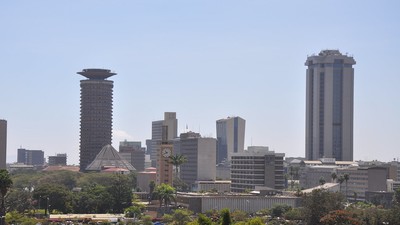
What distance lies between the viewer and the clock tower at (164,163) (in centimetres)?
17662

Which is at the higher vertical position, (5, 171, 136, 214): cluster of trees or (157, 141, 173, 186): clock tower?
(157, 141, 173, 186): clock tower

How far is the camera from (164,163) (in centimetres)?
17825

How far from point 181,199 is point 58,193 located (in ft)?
79.5

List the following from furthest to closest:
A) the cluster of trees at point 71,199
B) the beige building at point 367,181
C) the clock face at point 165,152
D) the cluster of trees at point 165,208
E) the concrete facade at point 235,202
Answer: the beige building at point 367,181, the clock face at point 165,152, the concrete facade at point 235,202, the cluster of trees at point 71,199, the cluster of trees at point 165,208

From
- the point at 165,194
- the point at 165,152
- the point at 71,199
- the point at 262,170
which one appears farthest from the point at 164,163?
the point at 71,199

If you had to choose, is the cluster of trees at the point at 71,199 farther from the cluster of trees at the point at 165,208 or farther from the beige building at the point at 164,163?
the beige building at the point at 164,163

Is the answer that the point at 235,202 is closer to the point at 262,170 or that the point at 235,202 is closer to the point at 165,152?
the point at 165,152

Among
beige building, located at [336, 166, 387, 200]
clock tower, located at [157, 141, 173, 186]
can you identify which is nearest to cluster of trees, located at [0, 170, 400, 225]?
clock tower, located at [157, 141, 173, 186]

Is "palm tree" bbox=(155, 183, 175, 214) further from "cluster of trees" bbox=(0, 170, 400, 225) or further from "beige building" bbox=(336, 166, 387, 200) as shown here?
"beige building" bbox=(336, 166, 387, 200)

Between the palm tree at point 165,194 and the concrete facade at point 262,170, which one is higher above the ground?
the concrete facade at point 262,170

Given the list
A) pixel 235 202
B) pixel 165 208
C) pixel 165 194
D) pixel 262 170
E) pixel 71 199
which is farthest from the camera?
pixel 262 170

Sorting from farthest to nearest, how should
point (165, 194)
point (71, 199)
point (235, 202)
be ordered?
1. point (71, 199)
2. point (235, 202)
3. point (165, 194)

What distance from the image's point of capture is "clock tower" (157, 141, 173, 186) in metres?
177

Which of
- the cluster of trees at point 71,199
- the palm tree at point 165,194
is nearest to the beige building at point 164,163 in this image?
the cluster of trees at point 71,199
